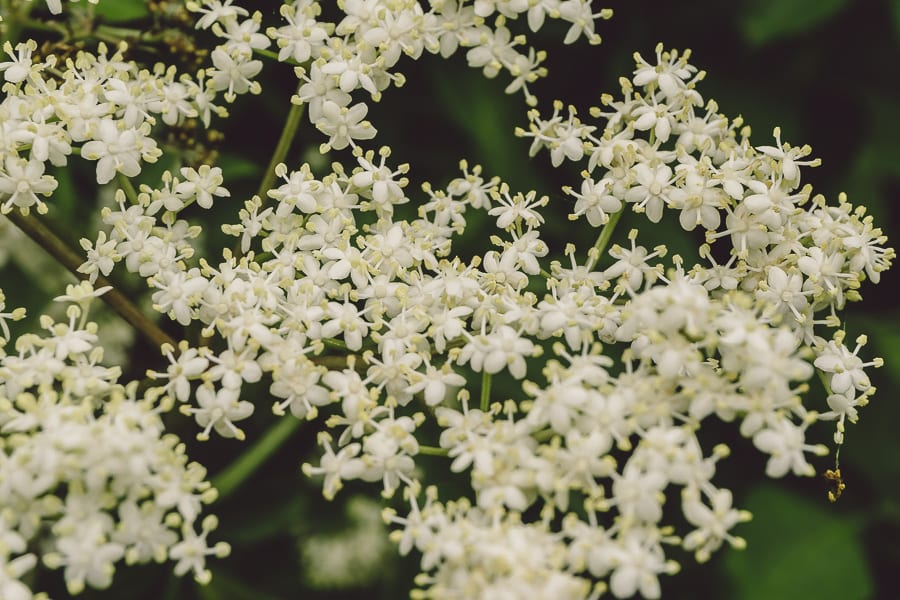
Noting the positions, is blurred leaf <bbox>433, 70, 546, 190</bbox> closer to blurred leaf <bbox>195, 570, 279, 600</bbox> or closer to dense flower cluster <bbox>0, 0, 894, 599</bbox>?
dense flower cluster <bbox>0, 0, 894, 599</bbox>

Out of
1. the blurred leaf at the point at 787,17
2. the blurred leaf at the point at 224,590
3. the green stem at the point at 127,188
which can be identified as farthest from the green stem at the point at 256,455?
the blurred leaf at the point at 787,17

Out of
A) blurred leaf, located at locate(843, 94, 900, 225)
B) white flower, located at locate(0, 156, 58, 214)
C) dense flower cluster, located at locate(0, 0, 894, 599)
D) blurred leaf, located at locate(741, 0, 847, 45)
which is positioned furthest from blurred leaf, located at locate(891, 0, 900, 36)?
white flower, located at locate(0, 156, 58, 214)

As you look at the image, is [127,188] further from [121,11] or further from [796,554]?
Answer: [796,554]

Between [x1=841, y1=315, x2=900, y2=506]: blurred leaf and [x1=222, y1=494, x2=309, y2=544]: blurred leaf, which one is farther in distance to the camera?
[x1=841, y1=315, x2=900, y2=506]: blurred leaf

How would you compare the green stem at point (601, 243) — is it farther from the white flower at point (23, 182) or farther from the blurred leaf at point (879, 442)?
the blurred leaf at point (879, 442)

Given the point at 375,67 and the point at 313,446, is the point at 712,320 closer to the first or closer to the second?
the point at 375,67

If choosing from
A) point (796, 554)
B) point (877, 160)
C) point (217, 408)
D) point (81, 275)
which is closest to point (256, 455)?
point (81, 275)
